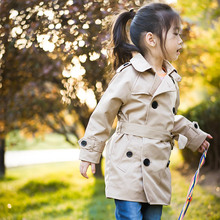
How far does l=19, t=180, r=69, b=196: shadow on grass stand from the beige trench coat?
4030 mm

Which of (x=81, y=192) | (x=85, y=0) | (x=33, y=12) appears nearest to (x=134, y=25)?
(x=85, y=0)

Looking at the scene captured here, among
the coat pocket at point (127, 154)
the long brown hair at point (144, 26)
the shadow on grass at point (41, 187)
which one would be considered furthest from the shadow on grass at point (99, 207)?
the long brown hair at point (144, 26)

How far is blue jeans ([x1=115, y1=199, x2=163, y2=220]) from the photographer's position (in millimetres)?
2023

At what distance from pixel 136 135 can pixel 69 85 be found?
199 cm

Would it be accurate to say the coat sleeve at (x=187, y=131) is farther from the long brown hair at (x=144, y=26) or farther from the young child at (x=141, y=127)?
the long brown hair at (x=144, y=26)

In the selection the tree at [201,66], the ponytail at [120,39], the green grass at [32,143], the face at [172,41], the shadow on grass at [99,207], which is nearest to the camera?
the face at [172,41]

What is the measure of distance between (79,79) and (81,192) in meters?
2.26

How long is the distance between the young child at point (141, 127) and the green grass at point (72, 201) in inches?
73.1

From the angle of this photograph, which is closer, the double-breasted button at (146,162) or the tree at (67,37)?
the double-breasted button at (146,162)

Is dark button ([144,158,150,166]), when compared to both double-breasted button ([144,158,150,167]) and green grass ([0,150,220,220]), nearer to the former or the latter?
double-breasted button ([144,158,150,167])

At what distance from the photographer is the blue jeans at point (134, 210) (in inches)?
79.7

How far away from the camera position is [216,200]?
4391 mm

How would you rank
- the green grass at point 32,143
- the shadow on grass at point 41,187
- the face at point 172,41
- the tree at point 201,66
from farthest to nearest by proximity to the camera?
the green grass at point 32,143 → the shadow on grass at point 41,187 → the tree at point 201,66 → the face at point 172,41

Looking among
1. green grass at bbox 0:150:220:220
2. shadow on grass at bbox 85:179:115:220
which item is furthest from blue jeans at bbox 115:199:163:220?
shadow on grass at bbox 85:179:115:220
